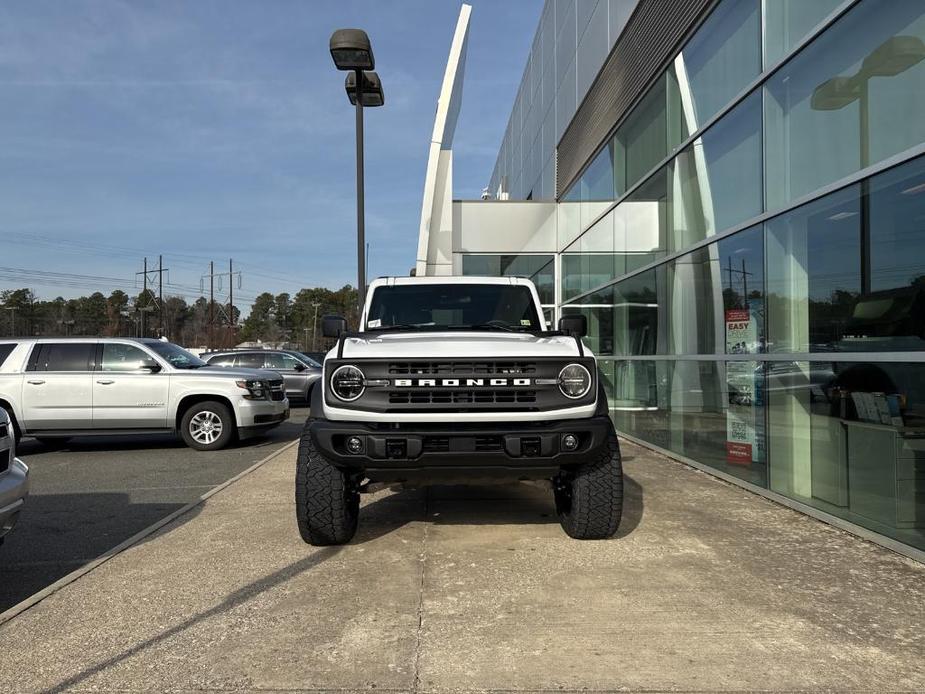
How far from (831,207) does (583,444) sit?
3066 millimetres

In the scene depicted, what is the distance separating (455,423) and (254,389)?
23.4ft

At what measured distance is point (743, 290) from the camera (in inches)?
284

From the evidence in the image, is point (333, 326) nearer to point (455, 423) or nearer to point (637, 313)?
point (455, 423)

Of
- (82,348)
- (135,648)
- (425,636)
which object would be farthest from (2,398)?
(425,636)

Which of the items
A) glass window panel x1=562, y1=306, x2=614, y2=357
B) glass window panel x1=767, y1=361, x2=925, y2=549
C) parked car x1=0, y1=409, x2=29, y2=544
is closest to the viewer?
parked car x1=0, y1=409, x2=29, y2=544

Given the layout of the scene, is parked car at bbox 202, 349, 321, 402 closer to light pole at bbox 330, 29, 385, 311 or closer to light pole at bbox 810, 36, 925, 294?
light pole at bbox 330, 29, 385, 311

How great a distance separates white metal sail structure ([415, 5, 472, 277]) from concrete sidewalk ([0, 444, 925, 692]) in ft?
35.1

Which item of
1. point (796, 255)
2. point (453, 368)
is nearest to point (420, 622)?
point (453, 368)

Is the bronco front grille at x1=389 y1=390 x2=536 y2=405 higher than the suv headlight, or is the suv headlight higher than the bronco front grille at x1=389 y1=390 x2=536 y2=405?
the bronco front grille at x1=389 y1=390 x2=536 y2=405

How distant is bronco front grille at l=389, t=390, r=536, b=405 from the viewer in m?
4.48

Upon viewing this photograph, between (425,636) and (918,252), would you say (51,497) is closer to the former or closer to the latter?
(425,636)

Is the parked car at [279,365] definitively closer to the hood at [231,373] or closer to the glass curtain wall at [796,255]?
the hood at [231,373]

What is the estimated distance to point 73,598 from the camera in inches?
160

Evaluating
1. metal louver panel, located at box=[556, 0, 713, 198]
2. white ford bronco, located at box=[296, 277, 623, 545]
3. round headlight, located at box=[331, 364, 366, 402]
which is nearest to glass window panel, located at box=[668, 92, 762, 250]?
metal louver panel, located at box=[556, 0, 713, 198]
